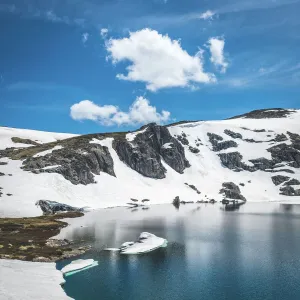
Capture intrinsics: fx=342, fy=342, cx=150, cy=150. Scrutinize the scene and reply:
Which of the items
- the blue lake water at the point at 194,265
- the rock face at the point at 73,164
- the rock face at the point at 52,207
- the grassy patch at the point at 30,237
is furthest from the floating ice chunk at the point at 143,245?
the rock face at the point at 73,164

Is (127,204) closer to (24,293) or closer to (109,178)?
(109,178)

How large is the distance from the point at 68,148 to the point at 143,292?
15501 centimetres

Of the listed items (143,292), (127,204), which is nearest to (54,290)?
(143,292)

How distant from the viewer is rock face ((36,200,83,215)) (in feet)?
433

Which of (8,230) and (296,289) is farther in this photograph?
(8,230)

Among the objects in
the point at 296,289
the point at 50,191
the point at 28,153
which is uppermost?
the point at 28,153

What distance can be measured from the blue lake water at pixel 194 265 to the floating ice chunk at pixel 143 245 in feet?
7.47

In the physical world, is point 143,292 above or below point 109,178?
below

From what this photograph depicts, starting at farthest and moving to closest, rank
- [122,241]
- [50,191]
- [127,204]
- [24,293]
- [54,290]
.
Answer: [127,204], [50,191], [122,241], [54,290], [24,293]

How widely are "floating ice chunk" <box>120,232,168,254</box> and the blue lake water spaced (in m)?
2.28

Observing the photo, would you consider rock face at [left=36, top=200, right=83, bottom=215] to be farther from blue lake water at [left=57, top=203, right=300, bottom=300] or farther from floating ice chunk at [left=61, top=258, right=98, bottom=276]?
floating ice chunk at [left=61, top=258, right=98, bottom=276]

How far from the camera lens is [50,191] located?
146375 mm

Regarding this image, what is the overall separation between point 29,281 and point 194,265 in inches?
1089

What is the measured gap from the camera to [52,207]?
13512 centimetres
